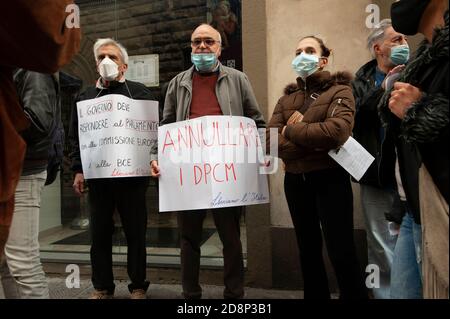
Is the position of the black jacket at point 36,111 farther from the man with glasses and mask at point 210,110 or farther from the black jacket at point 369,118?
the black jacket at point 369,118

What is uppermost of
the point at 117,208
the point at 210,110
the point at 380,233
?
the point at 210,110

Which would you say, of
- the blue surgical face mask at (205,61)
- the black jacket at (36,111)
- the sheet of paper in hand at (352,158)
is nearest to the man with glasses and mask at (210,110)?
the blue surgical face mask at (205,61)

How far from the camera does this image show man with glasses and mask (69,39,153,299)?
10.6 feet

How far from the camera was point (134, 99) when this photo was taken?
3297 mm

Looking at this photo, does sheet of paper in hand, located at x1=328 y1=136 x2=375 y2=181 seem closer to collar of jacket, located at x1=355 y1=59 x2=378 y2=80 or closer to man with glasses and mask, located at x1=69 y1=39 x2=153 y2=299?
collar of jacket, located at x1=355 y1=59 x2=378 y2=80

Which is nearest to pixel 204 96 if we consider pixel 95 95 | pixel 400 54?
pixel 95 95

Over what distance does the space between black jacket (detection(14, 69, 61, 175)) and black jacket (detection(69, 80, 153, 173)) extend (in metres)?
0.87

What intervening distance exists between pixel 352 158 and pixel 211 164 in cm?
96

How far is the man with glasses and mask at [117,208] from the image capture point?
3227mm

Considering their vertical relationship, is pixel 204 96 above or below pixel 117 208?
above

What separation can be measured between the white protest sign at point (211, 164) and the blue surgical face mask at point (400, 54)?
44.3 inches

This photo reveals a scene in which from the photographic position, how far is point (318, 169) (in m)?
2.65

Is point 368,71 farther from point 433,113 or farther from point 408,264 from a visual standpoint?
point 433,113
